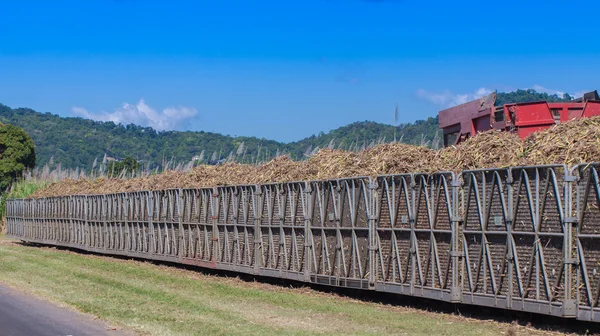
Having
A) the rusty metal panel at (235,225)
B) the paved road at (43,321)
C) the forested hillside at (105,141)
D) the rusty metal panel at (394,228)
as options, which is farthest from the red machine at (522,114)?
the forested hillside at (105,141)

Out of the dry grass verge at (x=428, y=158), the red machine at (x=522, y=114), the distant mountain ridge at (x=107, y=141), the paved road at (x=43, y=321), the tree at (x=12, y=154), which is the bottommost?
the paved road at (x=43, y=321)

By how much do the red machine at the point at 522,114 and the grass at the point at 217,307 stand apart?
4.88 meters

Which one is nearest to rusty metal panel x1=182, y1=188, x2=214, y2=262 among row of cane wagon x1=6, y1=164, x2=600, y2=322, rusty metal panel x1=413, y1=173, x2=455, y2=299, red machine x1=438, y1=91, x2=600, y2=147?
row of cane wagon x1=6, y1=164, x2=600, y2=322

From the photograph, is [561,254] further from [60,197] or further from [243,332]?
[60,197]

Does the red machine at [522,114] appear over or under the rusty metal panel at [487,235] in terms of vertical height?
over

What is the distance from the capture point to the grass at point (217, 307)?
1208 cm

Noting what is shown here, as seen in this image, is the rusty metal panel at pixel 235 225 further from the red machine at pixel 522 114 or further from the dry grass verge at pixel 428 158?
the red machine at pixel 522 114

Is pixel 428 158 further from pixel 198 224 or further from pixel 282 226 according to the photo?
pixel 198 224

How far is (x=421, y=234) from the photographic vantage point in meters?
14.3

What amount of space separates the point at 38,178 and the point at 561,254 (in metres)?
47.3

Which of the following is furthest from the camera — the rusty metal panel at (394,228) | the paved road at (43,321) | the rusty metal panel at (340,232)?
the rusty metal panel at (340,232)

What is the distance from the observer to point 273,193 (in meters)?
19.4

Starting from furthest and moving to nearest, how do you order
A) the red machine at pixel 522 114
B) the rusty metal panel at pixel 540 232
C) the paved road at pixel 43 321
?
the red machine at pixel 522 114 < the paved road at pixel 43 321 < the rusty metal panel at pixel 540 232

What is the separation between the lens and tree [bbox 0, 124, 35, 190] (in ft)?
212
